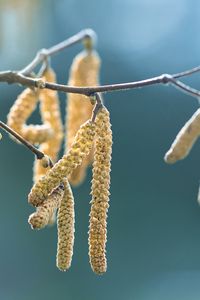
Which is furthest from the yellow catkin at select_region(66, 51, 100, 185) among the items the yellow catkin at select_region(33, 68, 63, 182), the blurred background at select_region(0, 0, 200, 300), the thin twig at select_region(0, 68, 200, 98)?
the blurred background at select_region(0, 0, 200, 300)

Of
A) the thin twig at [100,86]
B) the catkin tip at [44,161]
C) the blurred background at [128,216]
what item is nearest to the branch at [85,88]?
the thin twig at [100,86]

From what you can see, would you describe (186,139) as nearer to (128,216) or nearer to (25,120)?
(25,120)

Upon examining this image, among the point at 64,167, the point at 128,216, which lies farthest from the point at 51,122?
the point at 128,216

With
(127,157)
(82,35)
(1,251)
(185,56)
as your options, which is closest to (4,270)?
(1,251)

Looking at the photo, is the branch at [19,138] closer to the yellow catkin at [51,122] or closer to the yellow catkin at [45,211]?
the yellow catkin at [45,211]

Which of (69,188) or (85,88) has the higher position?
(85,88)

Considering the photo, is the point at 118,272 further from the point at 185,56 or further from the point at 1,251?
the point at 185,56
